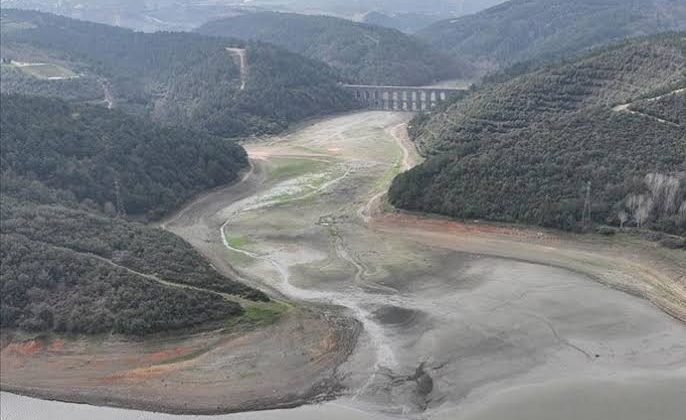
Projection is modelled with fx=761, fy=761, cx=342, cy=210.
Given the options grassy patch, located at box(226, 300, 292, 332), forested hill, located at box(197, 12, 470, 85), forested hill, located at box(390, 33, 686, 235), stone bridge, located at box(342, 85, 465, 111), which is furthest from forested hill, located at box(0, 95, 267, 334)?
forested hill, located at box(197, 12, 470, 85)

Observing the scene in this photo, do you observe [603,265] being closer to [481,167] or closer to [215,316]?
[481,167]

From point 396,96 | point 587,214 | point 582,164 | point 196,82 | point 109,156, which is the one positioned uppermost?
point 196,82

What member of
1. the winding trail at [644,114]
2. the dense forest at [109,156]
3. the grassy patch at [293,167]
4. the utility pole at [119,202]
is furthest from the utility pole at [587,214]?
the utility pole at [119,202]

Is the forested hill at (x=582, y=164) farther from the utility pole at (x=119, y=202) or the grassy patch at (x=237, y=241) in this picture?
the utility pole at (x=119, y=202)

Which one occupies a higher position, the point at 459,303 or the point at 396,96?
the point at 396,96

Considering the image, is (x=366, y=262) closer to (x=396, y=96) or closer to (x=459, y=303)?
(x=459, y=303)

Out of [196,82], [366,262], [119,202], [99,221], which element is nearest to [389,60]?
[196,82]
